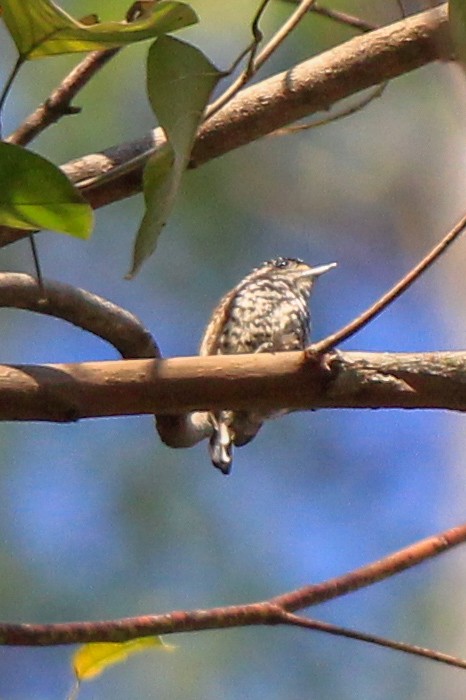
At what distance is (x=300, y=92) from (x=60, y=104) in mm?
221

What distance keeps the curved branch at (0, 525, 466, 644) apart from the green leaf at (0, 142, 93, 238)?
275 mm

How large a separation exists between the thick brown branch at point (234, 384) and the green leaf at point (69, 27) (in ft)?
0.67

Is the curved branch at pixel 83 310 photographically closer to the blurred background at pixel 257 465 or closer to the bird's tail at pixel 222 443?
the bird's tail at pixel 222 443

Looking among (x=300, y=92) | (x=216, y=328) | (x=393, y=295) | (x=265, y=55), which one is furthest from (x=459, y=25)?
(x=216, y=328)

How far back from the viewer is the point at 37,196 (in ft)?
2.23

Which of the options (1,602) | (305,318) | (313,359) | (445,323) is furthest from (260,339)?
(445,323)

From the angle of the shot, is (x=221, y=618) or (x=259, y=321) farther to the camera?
(x=259, y=321)

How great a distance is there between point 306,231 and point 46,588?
1.13 metres

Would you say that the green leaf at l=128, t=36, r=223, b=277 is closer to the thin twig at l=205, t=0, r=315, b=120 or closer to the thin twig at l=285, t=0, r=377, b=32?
the thin twig at l=205, t=0, r=315, b=120

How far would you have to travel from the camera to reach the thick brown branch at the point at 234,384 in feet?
2.43

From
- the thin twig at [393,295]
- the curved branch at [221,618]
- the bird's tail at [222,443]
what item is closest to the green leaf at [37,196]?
the thin twig at [393,295]

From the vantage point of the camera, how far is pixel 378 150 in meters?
A: 3.12

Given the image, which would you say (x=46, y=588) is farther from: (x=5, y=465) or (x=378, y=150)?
(x=378, y=150)

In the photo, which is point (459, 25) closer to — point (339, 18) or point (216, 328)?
point (339, 18)
